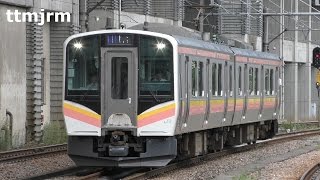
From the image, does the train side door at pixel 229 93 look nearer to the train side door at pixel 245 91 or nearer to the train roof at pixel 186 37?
the train roof at pixel 186 37

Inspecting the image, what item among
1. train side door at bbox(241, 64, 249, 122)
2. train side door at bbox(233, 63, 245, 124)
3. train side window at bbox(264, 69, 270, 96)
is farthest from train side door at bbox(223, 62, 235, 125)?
train side window at bbox(264, 69, 270, 96)

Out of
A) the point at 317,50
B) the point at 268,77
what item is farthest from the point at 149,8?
the point at 268,77

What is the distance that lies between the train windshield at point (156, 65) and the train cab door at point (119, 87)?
21 cm

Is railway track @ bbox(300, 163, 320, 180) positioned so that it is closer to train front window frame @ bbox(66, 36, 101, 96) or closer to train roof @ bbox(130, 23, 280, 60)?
train roof @ bbox(130, 23, 280, 60)

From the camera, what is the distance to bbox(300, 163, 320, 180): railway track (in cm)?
1652

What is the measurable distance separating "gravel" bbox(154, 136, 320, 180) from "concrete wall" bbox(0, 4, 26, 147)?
716cm

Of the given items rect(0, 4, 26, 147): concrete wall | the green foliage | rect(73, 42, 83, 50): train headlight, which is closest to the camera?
rect(73, 42, 83, 50): train headlight

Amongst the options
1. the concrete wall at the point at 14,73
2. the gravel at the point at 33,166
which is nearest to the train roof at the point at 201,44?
the gravel at the point at 33,166

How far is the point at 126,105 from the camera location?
51.6ft

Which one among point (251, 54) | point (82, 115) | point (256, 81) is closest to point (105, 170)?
point (82, 115)

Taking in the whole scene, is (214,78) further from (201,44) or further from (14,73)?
(14,73)

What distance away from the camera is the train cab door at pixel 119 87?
619 inches

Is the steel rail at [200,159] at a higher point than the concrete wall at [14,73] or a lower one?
lower

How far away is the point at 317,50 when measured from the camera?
1453 inches
